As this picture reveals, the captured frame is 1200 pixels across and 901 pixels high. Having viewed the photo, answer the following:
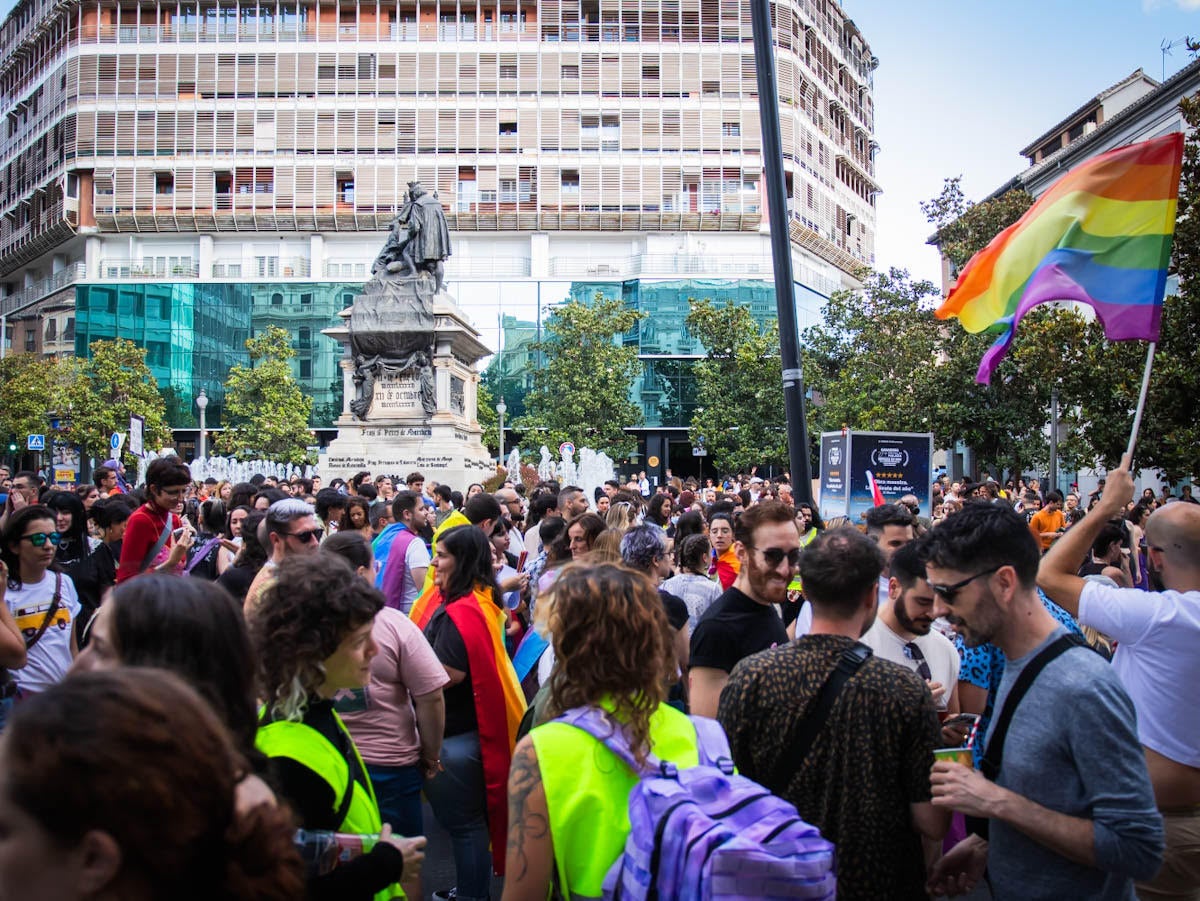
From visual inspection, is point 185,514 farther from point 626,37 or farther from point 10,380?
point 626,37

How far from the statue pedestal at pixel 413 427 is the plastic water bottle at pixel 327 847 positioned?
1958 centimetres

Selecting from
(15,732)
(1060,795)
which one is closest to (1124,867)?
(1060,795)

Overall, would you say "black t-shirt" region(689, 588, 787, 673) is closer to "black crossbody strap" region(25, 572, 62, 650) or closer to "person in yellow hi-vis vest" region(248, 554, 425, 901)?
"person in yellow hi-vis vest" region(248, 554, 425, 901)

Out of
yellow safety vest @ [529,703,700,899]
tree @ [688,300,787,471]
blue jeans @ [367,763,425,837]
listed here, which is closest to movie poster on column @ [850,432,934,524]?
blue jeans @ [367,763,425,837]

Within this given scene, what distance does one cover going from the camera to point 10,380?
47.8m

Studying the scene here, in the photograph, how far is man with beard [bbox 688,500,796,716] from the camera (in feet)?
13.2

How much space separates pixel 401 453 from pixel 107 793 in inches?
846

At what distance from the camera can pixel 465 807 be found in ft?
15.2

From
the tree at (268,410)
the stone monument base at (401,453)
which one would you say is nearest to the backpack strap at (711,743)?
Answer: the stone monument base at (401,453)

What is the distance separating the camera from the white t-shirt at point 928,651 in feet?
14.1

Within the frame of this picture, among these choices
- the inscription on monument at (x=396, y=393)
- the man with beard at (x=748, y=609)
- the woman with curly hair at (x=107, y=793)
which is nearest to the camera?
the woman with curly hair at (x=107, y=793)

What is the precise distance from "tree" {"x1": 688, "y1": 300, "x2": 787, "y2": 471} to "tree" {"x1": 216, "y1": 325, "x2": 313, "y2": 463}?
67.5 ft

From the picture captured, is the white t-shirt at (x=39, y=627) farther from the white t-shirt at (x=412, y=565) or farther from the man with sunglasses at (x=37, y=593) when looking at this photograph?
the white t-shirt at (x=412, y=565)

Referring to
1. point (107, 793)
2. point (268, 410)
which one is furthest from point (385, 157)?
point (107, 793)
